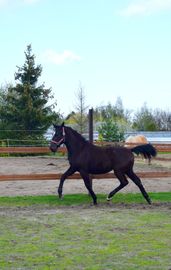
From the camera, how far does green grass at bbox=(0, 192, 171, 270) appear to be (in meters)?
4.35

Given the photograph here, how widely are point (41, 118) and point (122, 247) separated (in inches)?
823

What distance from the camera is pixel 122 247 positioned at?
4965 mm

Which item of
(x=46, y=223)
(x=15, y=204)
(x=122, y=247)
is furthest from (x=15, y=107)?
(x=122, y=247)

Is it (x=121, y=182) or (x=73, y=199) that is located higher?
(x=121, y=182)

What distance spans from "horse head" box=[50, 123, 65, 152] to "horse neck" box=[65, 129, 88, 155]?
120 mm

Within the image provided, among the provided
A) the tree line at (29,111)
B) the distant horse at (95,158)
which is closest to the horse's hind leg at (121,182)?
the distant horse at (95,158)

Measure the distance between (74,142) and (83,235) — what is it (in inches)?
135

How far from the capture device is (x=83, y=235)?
5621 millimetres

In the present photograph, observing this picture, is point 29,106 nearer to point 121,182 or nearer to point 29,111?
point 29,111

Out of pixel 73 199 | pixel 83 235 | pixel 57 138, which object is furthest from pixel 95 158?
pixel 83 235

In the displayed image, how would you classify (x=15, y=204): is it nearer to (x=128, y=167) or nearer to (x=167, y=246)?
(x=128, y=167)

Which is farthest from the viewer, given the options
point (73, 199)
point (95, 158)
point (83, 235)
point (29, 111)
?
point (29, 111)

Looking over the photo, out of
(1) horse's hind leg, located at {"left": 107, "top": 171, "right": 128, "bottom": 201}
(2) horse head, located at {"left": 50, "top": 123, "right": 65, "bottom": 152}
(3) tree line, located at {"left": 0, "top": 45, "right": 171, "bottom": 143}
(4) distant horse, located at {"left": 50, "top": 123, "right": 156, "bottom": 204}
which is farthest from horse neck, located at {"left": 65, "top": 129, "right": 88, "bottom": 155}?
(3) tree line, located at {"left": 0, "top": 45, "right": 171, "bottom": 143}

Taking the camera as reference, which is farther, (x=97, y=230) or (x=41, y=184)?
(x=41, y=184)
